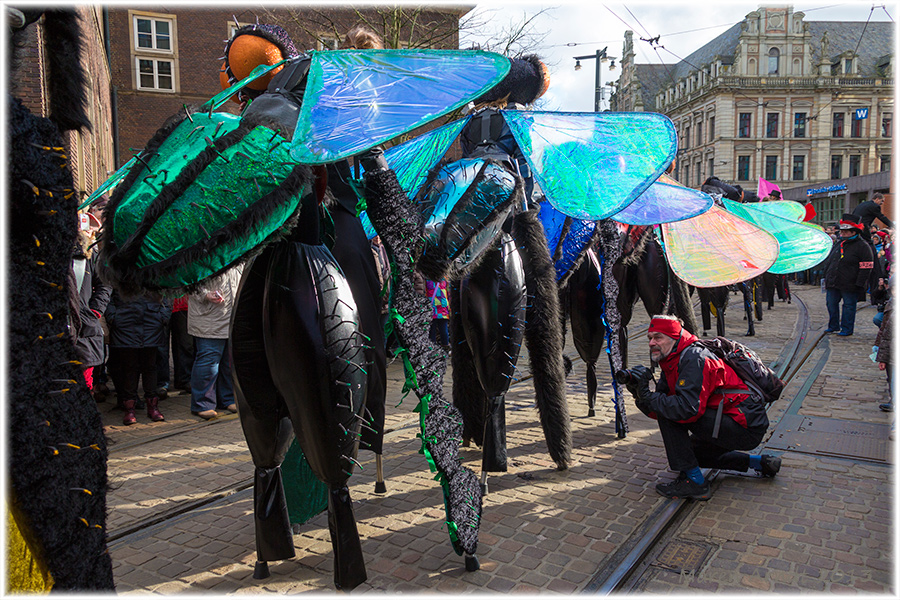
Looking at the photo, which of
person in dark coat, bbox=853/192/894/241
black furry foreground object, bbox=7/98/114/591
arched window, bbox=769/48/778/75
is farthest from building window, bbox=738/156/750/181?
black furry foreground object, bbox=7/98/114/591

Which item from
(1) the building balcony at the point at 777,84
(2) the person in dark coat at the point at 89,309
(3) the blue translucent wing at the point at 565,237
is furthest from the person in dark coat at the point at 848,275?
(1) the building balcony at the point at 777,84

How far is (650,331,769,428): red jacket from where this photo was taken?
377cm

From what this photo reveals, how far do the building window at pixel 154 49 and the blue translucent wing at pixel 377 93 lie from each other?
68.4 feet

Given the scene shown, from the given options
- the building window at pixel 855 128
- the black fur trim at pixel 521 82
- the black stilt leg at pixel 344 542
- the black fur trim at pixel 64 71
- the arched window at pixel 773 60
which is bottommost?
the black stilt leg at pixel 344 542

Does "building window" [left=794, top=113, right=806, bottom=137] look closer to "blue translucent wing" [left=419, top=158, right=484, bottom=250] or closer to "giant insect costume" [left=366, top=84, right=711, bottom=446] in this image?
"giant insect costume" [left=366, top=84, right=711, bottom=446]

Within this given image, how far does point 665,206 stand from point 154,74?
2056 cm

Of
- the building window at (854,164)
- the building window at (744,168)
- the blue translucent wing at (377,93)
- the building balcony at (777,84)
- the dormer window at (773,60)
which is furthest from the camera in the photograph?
the building window at (744,168)

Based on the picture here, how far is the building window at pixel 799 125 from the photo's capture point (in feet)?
160

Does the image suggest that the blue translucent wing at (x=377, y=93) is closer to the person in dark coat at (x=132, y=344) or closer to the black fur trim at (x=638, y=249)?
the black fur trim at (x=638, y=249)

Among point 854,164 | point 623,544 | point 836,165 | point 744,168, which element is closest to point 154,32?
point 623,544

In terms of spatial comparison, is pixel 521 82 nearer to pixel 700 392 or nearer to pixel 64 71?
pixel 700 392

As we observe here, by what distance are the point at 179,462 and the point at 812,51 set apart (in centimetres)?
5329

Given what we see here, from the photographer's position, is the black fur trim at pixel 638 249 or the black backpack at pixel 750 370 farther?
the black fur trim at pixel 638 249

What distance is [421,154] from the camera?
11.8 feet
